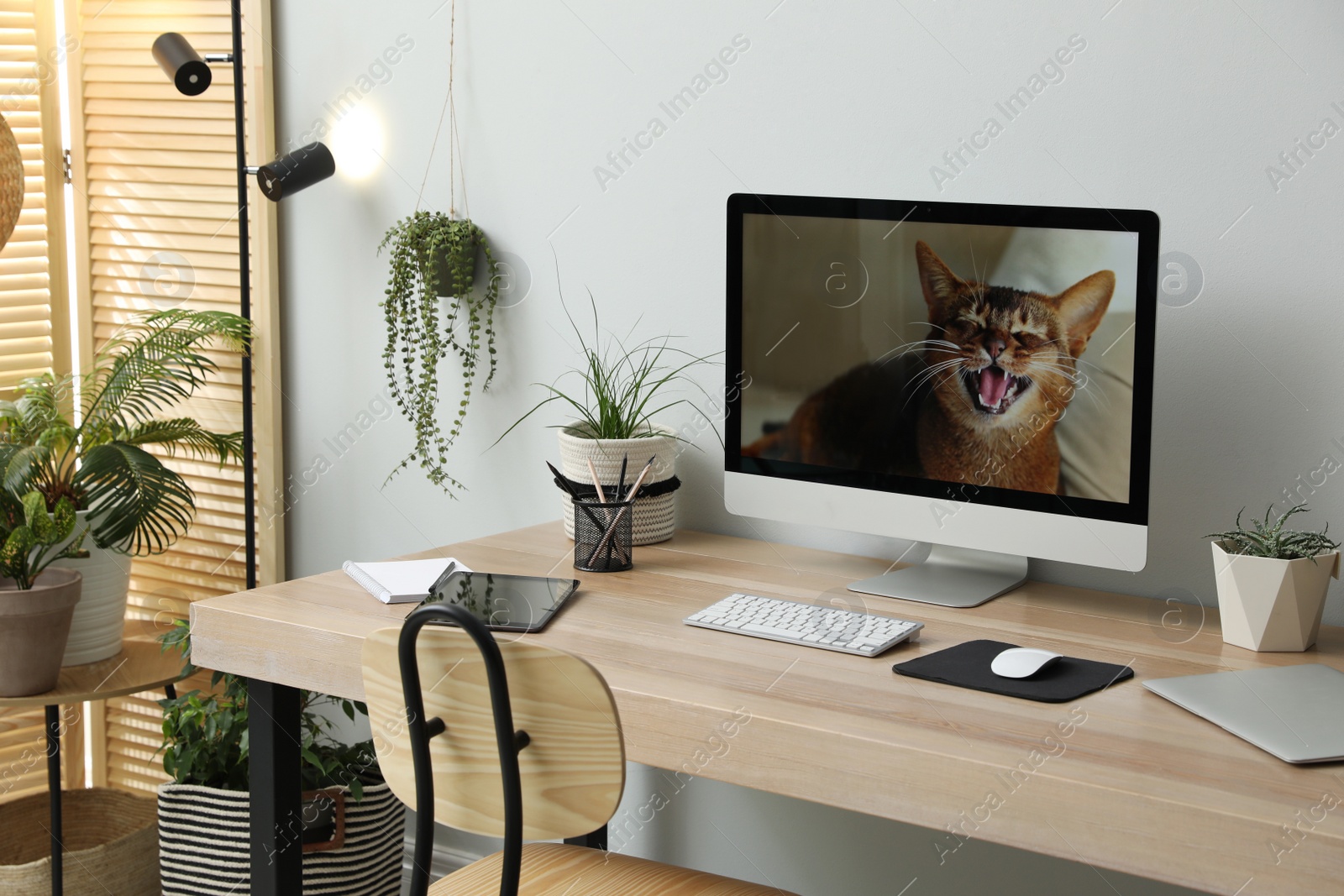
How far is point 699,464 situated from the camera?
89.7 inches

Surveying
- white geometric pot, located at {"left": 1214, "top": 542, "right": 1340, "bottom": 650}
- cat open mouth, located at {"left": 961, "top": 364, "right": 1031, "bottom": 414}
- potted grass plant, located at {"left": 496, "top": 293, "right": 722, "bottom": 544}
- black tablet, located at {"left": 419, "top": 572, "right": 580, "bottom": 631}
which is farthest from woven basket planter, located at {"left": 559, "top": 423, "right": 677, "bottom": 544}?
white geometric pot, located at {"left": 1214, "top": 542, "right": 1340, "bottom": 650}

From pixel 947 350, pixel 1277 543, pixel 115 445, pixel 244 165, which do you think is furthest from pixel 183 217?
pixel 1277 543

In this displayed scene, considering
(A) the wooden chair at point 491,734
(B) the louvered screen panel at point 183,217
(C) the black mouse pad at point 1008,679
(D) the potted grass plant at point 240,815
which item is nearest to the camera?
(A) the wooden chair at point 491,734

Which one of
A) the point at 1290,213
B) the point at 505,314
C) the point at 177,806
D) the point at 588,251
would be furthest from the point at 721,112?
the point at 177,806

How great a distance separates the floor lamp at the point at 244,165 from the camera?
2.39 metres

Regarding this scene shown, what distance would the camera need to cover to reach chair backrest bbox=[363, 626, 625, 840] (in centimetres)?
127

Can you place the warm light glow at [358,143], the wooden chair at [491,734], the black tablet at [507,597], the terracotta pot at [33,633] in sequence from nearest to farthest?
the wooden chair at [491,734] → the black tablet at [507,597] → the terracotta pot at [33,633] → the warm light glow at [358,143]

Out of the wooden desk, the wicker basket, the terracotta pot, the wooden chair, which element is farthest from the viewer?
the wicker basket

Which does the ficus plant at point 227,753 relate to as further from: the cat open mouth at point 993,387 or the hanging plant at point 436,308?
the cat open mouth at point 993,387

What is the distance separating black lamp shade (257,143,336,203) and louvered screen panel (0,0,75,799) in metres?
0.78

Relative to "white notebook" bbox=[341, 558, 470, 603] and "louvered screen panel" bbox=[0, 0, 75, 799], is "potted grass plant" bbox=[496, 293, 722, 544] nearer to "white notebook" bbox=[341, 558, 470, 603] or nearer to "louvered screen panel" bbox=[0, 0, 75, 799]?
"white notebook" bbox=[341, 558, 470, 603]

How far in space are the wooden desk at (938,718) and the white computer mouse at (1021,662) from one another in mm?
51

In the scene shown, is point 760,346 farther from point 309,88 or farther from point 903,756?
point 309,88

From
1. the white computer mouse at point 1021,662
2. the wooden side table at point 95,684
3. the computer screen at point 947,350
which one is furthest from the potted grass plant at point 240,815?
the white computer mouse at point 1021,662
